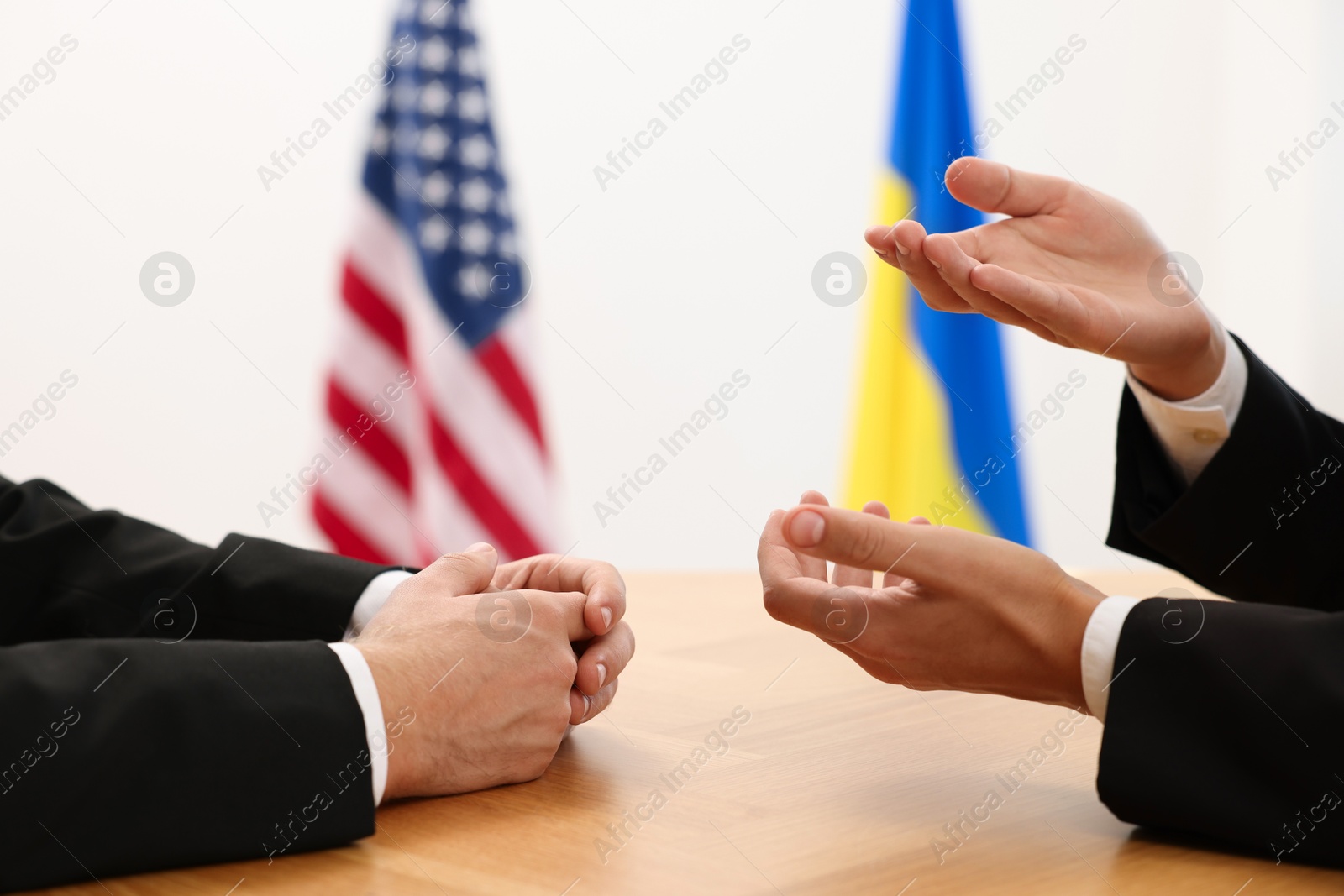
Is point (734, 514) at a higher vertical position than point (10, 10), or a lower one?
lower

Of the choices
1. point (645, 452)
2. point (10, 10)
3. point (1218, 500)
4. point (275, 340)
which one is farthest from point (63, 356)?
point (1218, 500)

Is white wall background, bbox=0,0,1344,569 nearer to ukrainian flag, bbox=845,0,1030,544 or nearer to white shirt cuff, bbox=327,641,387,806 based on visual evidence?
ukrainian flag, bbox=845,0,1030,544

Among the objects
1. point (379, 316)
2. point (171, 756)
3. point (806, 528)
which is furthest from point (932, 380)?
point (171, 756)

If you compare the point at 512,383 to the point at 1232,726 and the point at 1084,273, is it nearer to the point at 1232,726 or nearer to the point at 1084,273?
the point at 1084,273

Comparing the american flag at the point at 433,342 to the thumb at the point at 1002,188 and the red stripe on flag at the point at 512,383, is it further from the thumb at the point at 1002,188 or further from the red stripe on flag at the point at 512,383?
the thumb at the point at 1002,188

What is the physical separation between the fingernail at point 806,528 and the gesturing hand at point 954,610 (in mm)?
25

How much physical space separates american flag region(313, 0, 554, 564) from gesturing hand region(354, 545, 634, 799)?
Result: 6.19ft

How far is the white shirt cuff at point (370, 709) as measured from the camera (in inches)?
30.3

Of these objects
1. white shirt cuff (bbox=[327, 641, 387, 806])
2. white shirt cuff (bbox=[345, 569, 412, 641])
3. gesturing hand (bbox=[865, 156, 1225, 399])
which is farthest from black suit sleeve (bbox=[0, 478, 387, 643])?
gesturing hand (bbox=[865, 156, 1225, 399])

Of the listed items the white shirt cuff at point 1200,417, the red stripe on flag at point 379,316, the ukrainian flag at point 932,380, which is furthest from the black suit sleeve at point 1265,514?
the red stripe on flag at point 379,316

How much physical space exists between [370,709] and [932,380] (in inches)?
107

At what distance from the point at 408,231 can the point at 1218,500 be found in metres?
2.31

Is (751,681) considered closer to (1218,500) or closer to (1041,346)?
(1218,500)

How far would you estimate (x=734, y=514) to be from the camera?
358 centimetres
